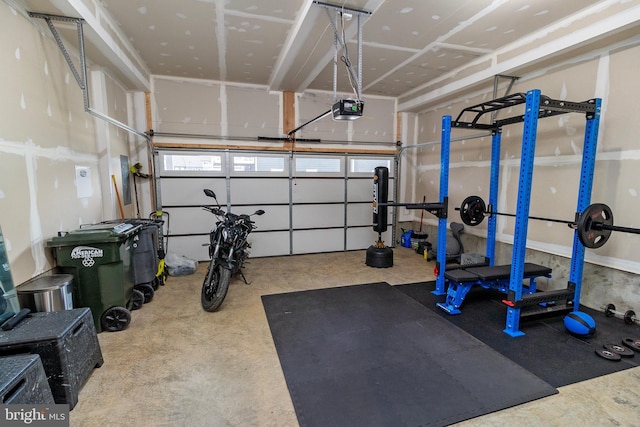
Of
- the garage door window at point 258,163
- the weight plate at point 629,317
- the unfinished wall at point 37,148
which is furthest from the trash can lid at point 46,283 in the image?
the weight plate at point 629,317

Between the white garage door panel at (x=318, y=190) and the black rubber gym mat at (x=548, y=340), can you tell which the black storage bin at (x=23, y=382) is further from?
the white garage door panel at (x=318, y=190)

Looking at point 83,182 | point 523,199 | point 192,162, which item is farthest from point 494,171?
point 83,182

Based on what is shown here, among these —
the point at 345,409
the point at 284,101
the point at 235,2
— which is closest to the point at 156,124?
the point at 284,101

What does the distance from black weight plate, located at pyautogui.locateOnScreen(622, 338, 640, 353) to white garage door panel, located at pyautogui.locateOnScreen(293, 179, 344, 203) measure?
438cm

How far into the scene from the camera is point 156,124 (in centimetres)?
505

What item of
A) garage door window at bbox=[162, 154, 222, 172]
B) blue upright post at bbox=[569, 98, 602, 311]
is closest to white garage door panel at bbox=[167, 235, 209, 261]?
garage door window at bbox=[162, 154, 222, 172]

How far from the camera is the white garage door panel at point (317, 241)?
5922 mm

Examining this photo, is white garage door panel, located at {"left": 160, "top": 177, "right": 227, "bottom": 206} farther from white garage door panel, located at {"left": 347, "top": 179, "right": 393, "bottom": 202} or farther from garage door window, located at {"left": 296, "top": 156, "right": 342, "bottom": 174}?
white garage door panel, located at {"left": 347, "top": 179, "right": 393, "bottom": 202}

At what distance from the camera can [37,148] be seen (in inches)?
101

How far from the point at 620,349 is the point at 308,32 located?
13.8 feet

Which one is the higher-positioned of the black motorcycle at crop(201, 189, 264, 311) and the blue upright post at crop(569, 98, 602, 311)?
the blue upright post at crop(569, 98, 602, 311)

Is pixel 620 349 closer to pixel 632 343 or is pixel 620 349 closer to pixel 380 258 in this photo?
pixel 632 343

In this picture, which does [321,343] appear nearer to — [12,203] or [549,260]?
[12,203]

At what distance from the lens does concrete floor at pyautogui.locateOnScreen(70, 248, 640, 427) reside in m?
1.82
